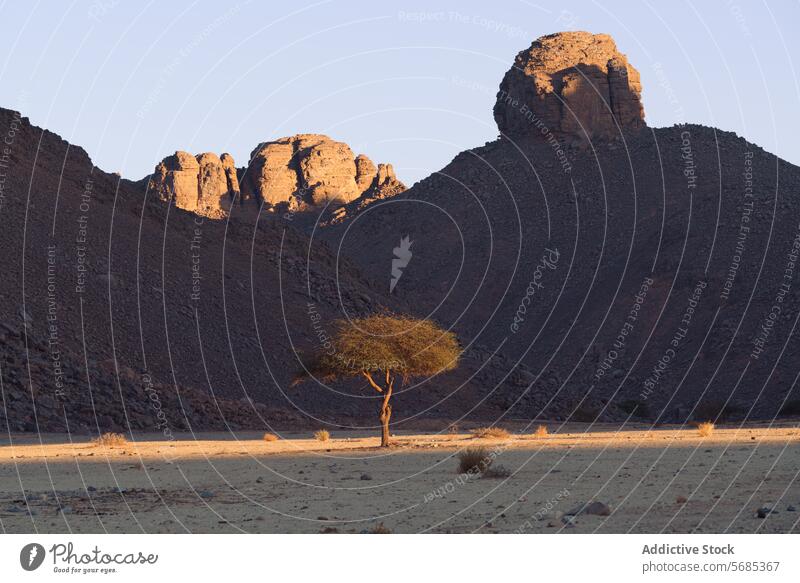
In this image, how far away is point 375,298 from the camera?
239 ft

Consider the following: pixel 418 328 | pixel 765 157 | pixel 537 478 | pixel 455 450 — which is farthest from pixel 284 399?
pixel 765 157

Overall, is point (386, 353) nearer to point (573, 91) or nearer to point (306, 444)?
point (306, 444)

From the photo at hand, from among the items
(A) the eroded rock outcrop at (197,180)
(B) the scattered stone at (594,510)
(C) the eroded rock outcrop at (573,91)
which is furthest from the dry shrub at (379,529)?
(A) the eroded rock outcrop at (197,180)

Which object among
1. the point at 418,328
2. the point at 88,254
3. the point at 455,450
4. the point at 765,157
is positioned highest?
the point at 765,157

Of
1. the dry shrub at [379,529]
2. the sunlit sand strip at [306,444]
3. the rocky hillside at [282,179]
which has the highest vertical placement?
the rocky hillside at [282,179]

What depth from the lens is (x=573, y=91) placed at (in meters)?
122

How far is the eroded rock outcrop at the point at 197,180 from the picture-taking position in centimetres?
14375

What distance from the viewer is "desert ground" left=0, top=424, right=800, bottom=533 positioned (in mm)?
18734

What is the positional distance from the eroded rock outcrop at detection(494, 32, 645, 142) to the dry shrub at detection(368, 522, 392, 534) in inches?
4243

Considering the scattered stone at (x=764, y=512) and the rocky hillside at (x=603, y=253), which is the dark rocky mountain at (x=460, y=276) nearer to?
the rocky hillside at (x=603, y=253)

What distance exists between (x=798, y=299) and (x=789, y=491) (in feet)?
218

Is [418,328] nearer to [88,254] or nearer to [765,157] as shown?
[88,254]

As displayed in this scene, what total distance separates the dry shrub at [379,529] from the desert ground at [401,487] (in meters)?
0.04

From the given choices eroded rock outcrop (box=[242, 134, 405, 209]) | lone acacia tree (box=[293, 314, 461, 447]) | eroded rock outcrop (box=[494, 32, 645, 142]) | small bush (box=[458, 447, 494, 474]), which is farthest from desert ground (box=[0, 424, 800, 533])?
eroded rock outcrop (box=[242, 134, 405, 209])
